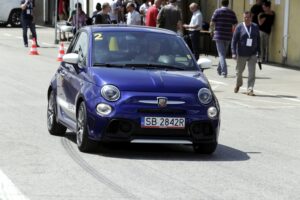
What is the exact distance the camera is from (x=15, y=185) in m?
8.98

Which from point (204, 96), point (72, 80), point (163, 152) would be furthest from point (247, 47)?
point (204, 96)

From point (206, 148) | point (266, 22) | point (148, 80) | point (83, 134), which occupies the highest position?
point (148, 80)

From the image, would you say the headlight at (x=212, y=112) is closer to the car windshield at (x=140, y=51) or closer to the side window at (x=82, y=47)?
the car windshield at (x=140, y=51)

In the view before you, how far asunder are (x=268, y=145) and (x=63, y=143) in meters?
2.72

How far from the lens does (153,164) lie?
10.5 metres

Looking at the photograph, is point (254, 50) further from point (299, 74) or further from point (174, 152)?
point (174, 152)

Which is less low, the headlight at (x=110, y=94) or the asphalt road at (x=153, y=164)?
the headlight at (x=110, y=94)

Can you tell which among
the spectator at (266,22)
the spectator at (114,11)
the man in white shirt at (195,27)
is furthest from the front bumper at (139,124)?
the spectator at (114,11)

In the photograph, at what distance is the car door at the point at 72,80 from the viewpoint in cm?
1165

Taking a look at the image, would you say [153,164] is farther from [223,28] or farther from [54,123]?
[223,28]

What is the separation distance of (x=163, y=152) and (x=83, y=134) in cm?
109

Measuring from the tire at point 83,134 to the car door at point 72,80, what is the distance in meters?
0.32

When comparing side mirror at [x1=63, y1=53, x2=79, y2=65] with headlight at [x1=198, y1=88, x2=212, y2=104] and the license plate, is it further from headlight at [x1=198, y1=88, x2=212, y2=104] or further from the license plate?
headlight at [x1=198, y1=88, x2=212, y2=104]

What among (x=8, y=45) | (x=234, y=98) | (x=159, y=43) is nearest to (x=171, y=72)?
(x=159, y=43)
